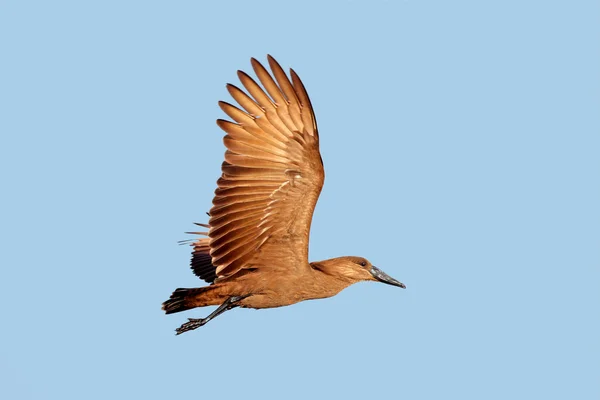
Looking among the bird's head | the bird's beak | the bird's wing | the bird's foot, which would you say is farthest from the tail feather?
the bird's beak

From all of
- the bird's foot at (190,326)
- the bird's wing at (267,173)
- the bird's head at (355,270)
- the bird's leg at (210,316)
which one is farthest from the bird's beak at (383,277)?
the bird's foot at (190,326)

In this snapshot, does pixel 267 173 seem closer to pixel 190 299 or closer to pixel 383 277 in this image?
pixel 190 299

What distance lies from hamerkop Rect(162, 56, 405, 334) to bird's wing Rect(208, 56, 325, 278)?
11 mm

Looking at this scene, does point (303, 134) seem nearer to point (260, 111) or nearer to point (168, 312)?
point (260, 111)

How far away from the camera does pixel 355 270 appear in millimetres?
14461

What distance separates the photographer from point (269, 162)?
43.7ft

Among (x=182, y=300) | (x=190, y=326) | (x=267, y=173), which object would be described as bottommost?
(x=190, y=326)

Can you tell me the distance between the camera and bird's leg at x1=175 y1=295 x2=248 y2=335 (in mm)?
13914

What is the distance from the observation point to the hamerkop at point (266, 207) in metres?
13.1

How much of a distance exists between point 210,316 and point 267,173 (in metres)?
1.84

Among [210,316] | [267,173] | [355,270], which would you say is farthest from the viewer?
[355,270]

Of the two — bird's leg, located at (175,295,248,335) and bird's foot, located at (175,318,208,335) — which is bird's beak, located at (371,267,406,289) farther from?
bird's foot, located at (175,318,208,335)

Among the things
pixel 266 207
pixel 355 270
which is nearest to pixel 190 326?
pixel 266 207

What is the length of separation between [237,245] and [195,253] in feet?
7.62
